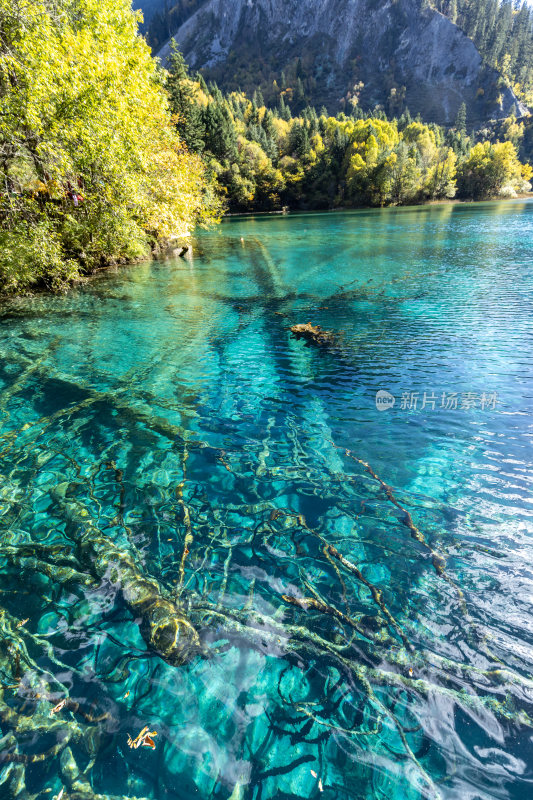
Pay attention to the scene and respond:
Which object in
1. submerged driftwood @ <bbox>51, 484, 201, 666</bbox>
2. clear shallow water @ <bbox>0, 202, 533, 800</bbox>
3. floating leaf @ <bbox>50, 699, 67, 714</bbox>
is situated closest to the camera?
clear shallow water @ <bbox>0, 202, 533, 800</bbox>

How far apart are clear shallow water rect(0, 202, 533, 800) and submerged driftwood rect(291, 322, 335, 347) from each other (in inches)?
35.2

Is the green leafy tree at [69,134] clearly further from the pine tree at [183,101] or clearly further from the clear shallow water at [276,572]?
the pine tree at [183,101]

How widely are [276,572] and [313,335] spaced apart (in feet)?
30.0

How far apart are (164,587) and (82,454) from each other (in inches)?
148

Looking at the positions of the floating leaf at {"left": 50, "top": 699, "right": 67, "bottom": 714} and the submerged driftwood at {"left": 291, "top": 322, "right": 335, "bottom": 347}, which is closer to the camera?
the floating leaf at {"left": 50, "top": 699, "right": 67, "bottom": 714}

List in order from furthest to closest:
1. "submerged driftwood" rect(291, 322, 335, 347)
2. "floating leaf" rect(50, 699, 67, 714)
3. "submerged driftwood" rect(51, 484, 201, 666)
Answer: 1. "submerged driftwood" rect(291, 322, 335, 347)
2. "submerged driftwood" rect(51, 484, 201, 666)
3. "floating leaf" rect(50, 699, 67, 714)

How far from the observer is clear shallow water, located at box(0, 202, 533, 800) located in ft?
9.89

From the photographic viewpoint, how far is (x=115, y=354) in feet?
40.0

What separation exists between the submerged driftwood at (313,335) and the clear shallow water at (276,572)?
35.2 inches

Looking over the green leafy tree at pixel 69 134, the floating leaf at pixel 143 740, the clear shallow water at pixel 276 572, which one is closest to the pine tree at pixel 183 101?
the green leafy tree at pixel 69 134

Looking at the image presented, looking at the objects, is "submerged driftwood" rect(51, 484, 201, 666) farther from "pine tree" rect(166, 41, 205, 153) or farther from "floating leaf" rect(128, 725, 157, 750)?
"pine tree" rect(166, 41, 205, 153)

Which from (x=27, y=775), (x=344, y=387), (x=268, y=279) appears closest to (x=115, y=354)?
(x=344, y=387)

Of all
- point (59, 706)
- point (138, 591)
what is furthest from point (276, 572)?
point (59, 706)

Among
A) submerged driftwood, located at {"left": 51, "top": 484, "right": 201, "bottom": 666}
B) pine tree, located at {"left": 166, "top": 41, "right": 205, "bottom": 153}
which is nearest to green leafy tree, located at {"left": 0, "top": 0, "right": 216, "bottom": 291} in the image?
submerged driftwood, located at {"left": 51, "top": 484, "right": 201, "bottom": 666}
